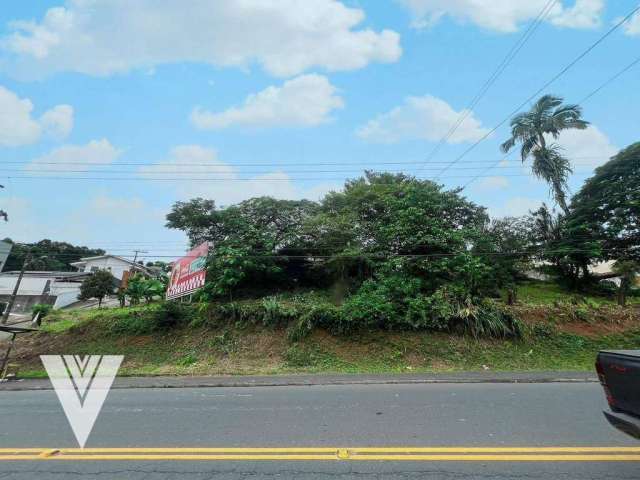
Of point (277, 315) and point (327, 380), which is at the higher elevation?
point (277, 315)

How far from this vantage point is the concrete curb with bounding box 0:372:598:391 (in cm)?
914

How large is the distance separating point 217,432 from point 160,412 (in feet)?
6.21

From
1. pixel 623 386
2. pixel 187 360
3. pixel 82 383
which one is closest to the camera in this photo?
pixel 623 386

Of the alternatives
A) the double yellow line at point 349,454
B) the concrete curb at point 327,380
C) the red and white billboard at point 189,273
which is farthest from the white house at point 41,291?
the double yellow line at point 349,454

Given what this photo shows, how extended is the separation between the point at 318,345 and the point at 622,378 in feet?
33.8

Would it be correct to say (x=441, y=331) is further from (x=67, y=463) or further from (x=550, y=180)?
(x=550, y=180)

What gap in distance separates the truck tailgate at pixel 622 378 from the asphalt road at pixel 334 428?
662 mm

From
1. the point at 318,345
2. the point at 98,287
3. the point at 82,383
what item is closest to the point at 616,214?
the point at 318,345

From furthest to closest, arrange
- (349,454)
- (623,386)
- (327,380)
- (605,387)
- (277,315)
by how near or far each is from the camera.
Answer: (277,315)
(327,380)
(349,454)
(605,387)
(623,386)

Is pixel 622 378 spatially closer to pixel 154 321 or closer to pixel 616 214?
pixel 154 321

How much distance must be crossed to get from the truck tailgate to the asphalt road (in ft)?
2.17

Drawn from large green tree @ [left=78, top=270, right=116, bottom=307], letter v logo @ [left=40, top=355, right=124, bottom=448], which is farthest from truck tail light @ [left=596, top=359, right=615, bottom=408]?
large green tree @ [left=78, top=270, right=116, bottom=307]

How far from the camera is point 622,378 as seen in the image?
3619mm

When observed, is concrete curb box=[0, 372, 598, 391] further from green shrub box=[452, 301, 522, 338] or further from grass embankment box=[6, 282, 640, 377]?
green shrub box=[452, 301, 522, 338]
